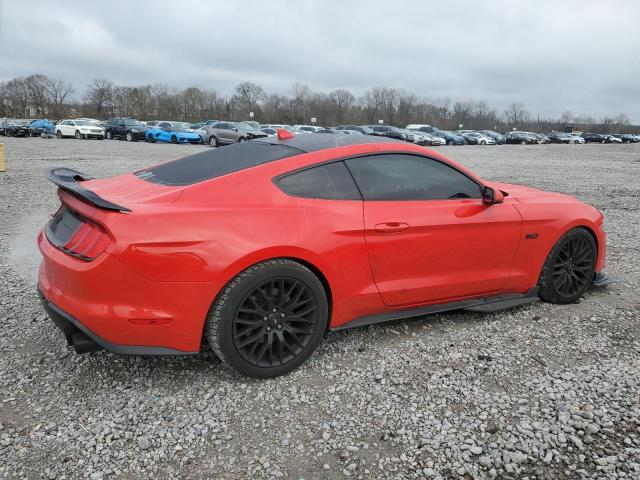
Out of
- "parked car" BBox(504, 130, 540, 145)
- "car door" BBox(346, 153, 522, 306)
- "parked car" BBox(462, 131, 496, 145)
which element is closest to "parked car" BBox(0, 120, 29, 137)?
"parked car" BBox(462, 131, 496, 145)

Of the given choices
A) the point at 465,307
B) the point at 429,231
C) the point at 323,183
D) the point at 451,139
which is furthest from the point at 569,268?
the point at 451,139

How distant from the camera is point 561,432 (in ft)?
8.64

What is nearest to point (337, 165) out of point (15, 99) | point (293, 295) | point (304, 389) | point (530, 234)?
point (293, 295)

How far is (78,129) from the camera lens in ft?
120

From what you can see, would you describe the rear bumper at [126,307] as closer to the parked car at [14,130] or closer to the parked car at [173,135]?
the parked car at [173,135]

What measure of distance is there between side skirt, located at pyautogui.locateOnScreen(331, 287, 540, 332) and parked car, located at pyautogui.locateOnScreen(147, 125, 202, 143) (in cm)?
3247

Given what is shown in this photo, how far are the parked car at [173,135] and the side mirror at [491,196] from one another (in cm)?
3248

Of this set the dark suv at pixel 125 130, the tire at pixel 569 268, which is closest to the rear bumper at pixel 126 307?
the tire at pixel 569 268

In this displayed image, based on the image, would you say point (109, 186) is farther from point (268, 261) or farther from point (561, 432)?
point (561, 432)

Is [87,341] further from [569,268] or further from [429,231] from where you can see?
[569,268]

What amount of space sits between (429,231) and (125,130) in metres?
36.7

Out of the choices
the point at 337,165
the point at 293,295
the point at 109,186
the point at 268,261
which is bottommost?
the point at 293,295

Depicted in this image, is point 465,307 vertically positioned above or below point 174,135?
below

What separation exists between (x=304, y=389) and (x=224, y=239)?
1.03m
